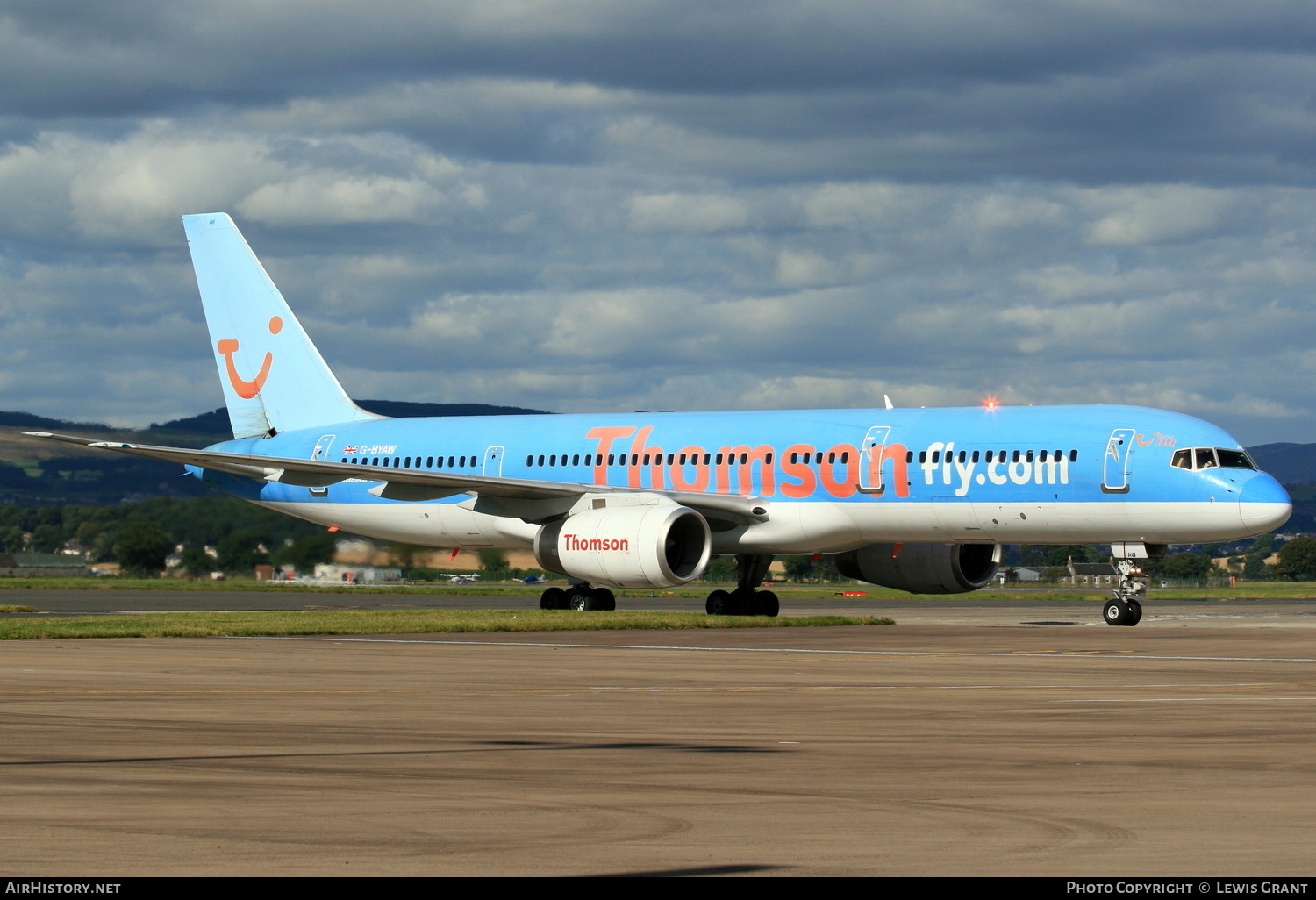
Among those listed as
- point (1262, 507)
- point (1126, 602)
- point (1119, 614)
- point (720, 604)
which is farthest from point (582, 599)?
point (1262, 507)

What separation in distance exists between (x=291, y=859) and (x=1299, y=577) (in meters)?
152

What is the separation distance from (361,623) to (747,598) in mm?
11138

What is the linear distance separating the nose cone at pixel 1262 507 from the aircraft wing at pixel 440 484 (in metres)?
9.65

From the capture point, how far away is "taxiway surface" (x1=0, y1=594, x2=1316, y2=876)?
292 inches

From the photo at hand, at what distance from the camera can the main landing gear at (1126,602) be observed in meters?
31.7

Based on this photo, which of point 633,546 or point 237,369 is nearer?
point 633,546

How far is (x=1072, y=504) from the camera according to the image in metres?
31.7

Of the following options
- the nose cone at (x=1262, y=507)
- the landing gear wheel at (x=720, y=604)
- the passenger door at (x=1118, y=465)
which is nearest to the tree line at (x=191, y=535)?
the landing gear wheel at (x=720, y=604)

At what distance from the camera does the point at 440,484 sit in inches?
1431

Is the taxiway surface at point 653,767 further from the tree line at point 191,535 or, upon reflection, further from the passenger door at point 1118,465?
the tree line at point 191,535

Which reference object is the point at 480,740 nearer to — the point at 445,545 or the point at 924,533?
the point at 924,533

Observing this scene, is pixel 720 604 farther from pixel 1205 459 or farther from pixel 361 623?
pixel 1205 459

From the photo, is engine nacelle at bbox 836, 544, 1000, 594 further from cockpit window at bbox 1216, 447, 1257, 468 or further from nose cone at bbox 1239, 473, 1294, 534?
nose cone at bbox 1239, 473, 1294, 534

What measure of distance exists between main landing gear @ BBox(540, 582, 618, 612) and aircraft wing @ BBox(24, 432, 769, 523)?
1.85 m
